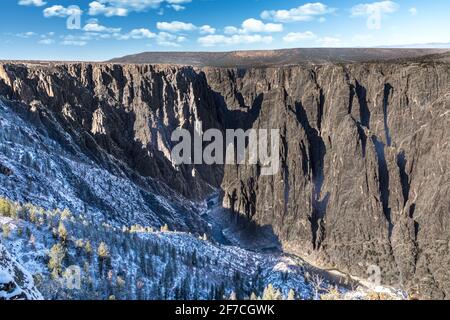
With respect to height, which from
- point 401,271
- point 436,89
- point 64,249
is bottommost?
point 401,271

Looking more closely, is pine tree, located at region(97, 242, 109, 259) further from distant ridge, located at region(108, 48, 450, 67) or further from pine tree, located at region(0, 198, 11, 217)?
distant ridge, located at region(108, 48, 450, 67)

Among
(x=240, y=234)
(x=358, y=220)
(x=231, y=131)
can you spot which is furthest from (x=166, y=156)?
(x=358, y=220)

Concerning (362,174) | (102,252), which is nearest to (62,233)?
(102,252)

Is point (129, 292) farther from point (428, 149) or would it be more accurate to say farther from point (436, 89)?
point (436, 89)

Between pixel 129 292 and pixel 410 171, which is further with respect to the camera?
pixel 410 171

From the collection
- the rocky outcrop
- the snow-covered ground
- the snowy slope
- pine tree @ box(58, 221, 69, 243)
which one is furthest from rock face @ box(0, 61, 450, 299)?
pine tree @ box(58, 221, 69, 243)

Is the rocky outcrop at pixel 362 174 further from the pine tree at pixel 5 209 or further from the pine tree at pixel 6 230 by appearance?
the pine tree at pixel 6 230

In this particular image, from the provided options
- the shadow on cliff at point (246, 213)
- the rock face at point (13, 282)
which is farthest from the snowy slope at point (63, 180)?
the rock face at point (13, 282)
